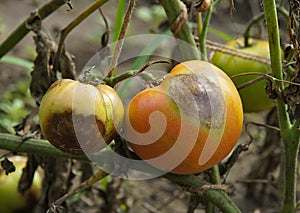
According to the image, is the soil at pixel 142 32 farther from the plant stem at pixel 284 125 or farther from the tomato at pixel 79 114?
the tomato at pixel 79 114

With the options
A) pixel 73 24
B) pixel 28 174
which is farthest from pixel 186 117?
Result: pixel 28 174

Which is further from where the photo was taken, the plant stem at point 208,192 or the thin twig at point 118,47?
the plant stem at point 208,192

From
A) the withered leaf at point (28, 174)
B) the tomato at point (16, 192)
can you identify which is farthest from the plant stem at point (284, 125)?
the tomato at point (16, 192)

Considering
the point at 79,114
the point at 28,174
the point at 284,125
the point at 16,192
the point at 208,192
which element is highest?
the point at 79,114

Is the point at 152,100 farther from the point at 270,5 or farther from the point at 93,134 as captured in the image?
the point at 270,5

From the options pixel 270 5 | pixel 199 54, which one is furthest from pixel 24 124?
pixel 270 5

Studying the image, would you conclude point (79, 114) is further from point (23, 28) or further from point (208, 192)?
point (23, 28)
